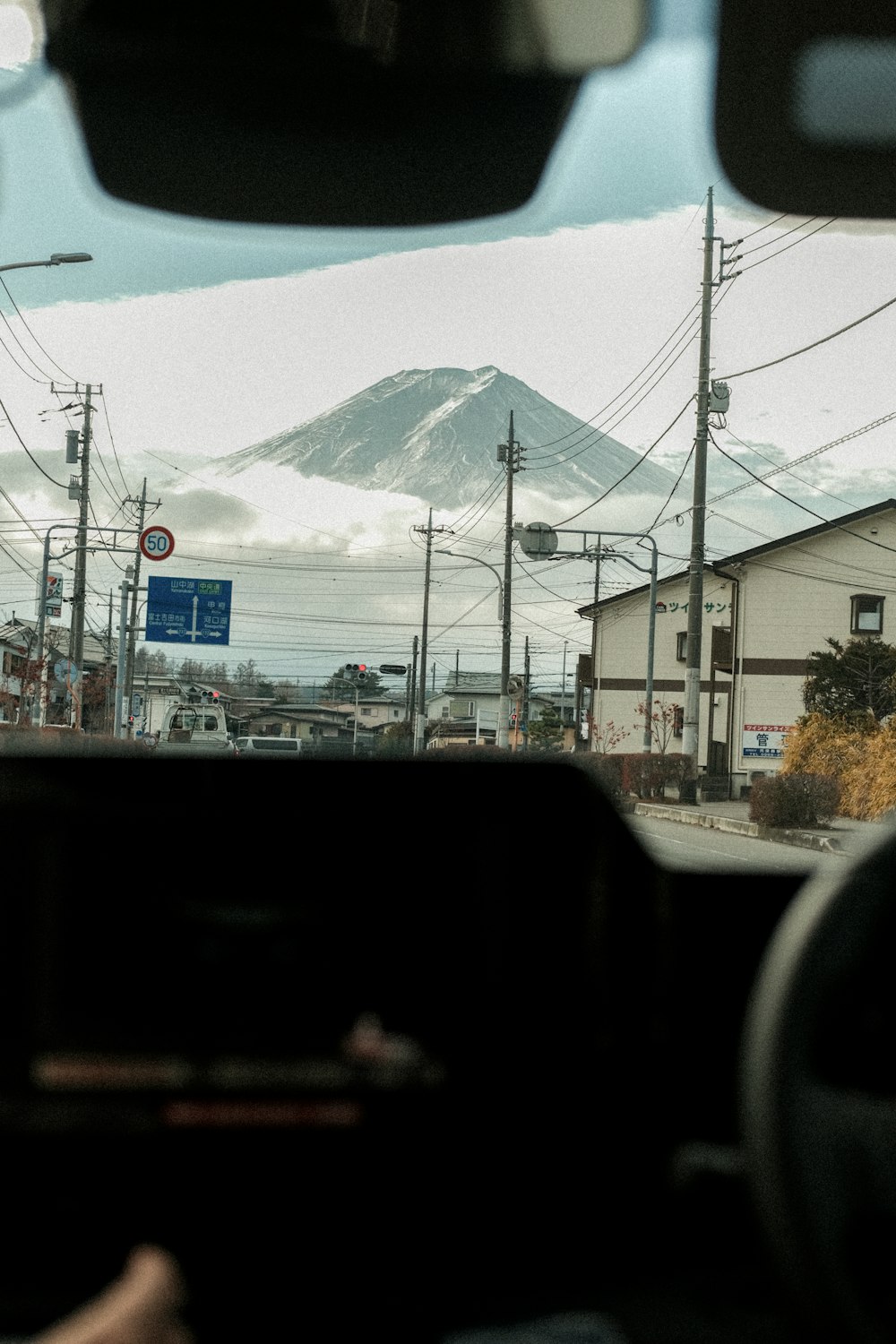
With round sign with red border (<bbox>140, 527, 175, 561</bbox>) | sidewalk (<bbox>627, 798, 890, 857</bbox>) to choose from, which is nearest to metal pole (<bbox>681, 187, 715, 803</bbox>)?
sidewalk (<bbox>627, 798, 890, 857</bbox>)

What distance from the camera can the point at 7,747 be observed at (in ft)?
6.15

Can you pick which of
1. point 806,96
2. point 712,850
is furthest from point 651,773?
point 806,96

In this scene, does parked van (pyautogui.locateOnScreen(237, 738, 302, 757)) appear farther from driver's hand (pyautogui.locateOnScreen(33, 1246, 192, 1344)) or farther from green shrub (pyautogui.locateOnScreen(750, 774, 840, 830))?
green shrub (pyautogui.locateOnScreen(750, 774, 840, 830))

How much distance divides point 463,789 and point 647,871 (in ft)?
1.38

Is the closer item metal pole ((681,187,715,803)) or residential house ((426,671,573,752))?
metal pole ((681,187,715,803))

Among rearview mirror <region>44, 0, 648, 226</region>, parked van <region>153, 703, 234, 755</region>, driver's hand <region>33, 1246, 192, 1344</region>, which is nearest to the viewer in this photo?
driver's hand <region>33, 1246, 192, 1344</region>

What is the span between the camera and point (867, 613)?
3775 mm

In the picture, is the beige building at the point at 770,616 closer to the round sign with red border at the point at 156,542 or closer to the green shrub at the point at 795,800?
the green shrub at the point at 795,800

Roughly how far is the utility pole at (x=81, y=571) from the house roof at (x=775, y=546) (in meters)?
1.27

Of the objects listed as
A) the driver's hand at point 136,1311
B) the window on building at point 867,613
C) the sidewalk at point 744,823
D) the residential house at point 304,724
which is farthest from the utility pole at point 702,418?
the driver's hand at point 136,1311

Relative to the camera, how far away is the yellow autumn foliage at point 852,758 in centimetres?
252

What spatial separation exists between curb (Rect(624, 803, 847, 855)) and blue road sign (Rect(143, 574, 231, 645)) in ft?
2.79

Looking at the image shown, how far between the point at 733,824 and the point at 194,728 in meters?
1.12

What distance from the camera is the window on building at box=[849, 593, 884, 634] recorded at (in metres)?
3.68
